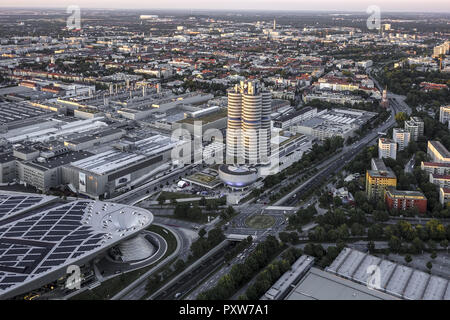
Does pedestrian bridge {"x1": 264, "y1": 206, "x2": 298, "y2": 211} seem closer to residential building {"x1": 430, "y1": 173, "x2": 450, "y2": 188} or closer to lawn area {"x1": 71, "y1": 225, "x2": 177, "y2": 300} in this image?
lawn area {"x1": 71, "y1": 225, "x2": 177, "y2": 300}

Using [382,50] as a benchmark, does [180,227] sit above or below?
below

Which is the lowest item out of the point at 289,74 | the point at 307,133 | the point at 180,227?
the point at 180,227

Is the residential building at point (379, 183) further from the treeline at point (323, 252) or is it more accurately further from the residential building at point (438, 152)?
the treeline at point (323, 252)

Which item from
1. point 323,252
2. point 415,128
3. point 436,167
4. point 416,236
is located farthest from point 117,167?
point 415,128
